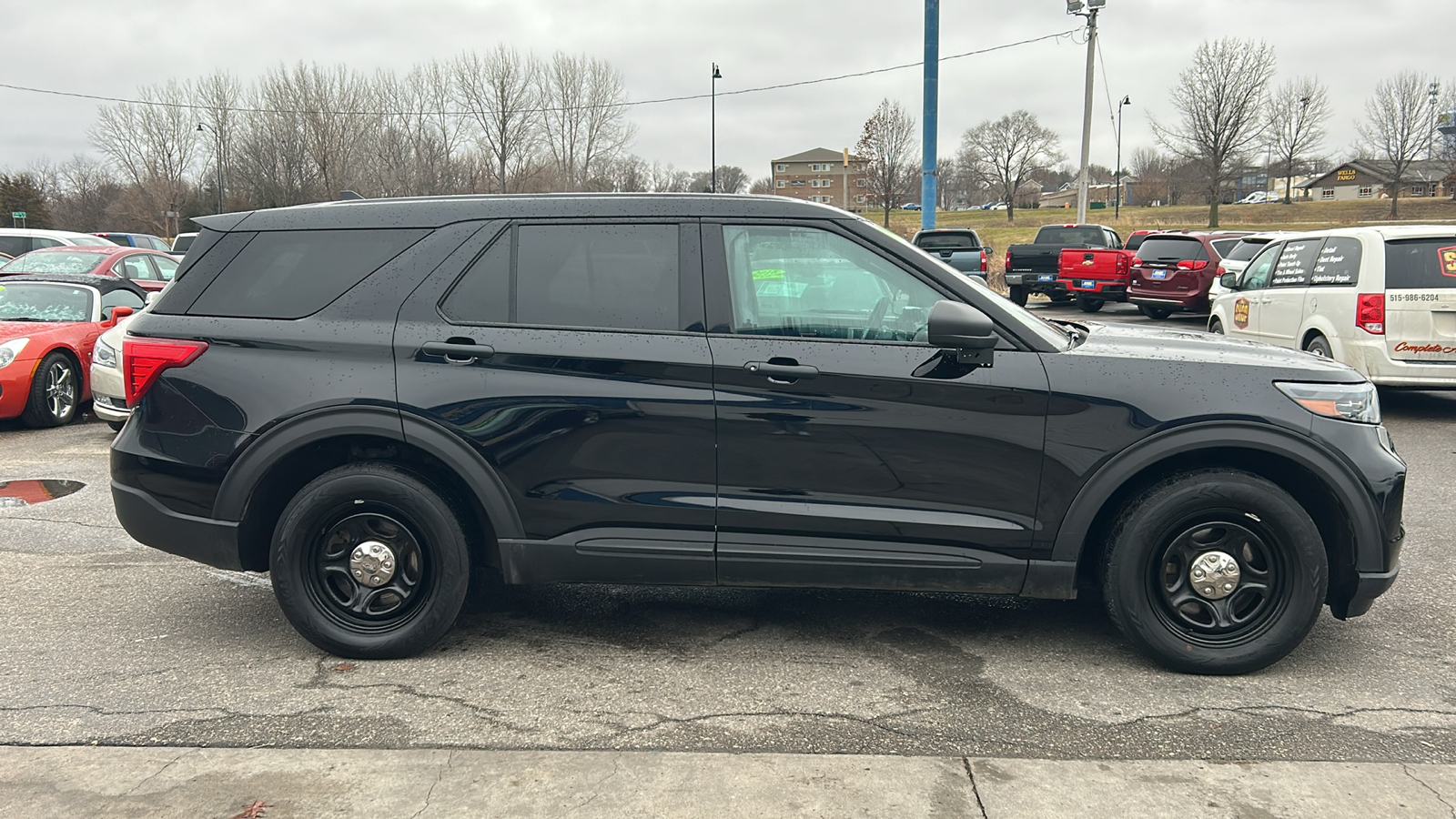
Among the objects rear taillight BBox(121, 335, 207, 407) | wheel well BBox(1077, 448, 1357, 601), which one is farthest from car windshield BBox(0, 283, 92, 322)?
wheel well BBox(1077, 448, 1357, 601)

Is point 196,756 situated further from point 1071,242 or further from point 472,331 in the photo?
point 1071,242

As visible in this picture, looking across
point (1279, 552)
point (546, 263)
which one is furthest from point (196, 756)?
point (1279, 552)

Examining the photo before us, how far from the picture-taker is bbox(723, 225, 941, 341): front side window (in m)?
3.73

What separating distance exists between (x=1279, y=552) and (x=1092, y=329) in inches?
49.3

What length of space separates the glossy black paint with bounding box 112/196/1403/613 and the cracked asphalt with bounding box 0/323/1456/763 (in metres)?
0.37

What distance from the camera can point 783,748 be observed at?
10.4 ft

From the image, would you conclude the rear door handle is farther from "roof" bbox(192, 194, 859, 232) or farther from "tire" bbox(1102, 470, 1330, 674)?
"tire" bbox(1102, 470, 1330, 674)

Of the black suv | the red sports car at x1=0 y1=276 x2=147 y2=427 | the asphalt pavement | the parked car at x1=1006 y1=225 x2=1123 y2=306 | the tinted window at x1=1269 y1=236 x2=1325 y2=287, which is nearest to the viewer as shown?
the asphalt pavement

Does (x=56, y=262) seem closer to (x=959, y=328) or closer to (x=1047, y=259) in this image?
(x=959, y=328)

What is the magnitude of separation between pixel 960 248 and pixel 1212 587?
60.8 ft

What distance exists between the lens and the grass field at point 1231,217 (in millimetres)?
55875

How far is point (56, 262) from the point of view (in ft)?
42.0

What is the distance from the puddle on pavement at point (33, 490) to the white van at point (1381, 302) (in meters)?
9.25

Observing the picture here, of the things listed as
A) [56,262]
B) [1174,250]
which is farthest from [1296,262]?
[56,262]
